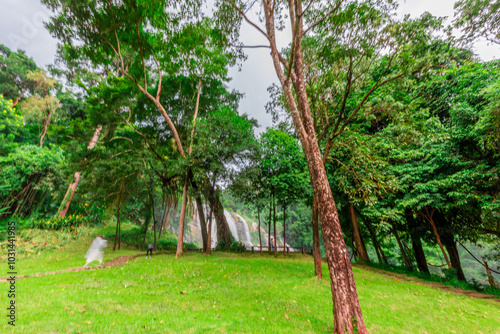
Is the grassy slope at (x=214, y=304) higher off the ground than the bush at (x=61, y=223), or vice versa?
the bush at (x=61, y=223)

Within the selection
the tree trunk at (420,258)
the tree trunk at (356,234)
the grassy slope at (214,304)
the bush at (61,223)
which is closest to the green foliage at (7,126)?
the bush at (61,223)

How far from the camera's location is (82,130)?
1145 centimetres

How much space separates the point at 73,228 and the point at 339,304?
19.1 metres

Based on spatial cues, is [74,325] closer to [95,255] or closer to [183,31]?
[95,255]

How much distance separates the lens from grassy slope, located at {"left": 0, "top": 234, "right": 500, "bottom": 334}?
3.47 m

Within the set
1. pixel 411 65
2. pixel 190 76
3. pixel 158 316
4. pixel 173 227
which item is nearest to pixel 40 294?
pixel 158 316

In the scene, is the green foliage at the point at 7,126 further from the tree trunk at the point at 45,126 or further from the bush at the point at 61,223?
the bush at the point at 61,223

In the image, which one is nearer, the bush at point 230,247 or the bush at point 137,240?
the bush at point 230,247

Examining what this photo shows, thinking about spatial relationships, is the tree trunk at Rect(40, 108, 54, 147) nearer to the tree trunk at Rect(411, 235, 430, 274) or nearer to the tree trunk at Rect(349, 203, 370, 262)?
the tree trunk at Rect(349, 203, 370, 262)

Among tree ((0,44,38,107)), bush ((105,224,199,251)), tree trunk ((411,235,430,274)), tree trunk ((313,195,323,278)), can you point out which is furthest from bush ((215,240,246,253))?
tree ((0,44,38,107))

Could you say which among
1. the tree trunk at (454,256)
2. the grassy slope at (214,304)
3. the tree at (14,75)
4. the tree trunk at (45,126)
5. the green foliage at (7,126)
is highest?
the tree at (14,75)

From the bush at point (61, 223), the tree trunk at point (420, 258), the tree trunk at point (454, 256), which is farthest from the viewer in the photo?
the bush at point (61, 223)

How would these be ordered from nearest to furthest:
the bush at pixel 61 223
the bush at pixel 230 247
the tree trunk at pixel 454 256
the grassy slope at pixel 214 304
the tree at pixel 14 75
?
the grassy slope at pixel 214 304 → the tree trunk at pixel 454 256 → the bush at pixel 61 223 → the bush at pixel 230 247 → the tree at pixel 14 75

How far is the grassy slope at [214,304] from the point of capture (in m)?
3.47
